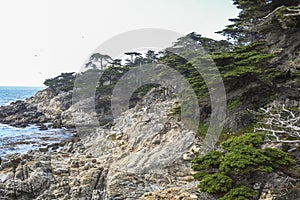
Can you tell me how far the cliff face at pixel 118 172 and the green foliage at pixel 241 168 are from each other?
95.2 inches

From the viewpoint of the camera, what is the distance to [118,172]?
927 centimetres

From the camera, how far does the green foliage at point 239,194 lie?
4.51m

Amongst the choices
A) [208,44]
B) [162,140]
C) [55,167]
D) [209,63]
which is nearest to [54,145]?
[55,167]

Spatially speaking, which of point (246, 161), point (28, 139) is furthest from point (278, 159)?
point (28, 139)

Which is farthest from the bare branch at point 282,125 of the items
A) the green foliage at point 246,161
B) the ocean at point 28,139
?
the ocean at point 28,139

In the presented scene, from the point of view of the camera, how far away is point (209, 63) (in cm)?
1056

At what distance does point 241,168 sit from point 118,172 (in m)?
5.47

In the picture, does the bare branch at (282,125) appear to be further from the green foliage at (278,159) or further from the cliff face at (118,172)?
the cliff face at (118,172)

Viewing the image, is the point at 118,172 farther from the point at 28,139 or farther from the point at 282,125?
the point at 28,139

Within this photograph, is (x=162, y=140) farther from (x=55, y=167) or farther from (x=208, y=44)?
(x=208, y=44)

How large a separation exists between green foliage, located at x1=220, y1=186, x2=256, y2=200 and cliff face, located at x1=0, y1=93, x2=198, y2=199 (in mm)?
2692

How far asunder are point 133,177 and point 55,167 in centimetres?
347

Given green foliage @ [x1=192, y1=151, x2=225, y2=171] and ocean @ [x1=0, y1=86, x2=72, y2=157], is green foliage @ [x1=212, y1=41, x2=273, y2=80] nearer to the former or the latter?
green foliage @ [x1=192, y1=151, x2=225, y2=171]

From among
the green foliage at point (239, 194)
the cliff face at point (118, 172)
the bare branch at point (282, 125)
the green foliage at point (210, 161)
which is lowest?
the cliff face at point (118, 172)
